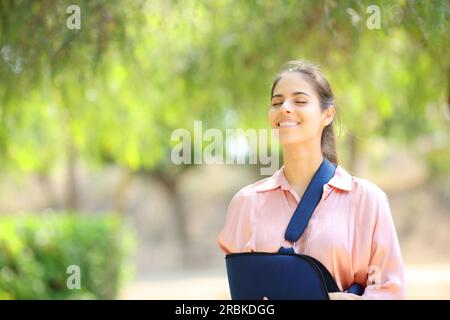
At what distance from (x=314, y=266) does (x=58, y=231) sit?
7961mm

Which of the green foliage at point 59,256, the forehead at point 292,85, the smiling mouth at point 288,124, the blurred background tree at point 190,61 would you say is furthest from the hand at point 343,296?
the green foliage at point 59,256

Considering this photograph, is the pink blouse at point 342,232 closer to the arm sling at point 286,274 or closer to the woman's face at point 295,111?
the arm sling at point 286,274

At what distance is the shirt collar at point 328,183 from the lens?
7.27 feet

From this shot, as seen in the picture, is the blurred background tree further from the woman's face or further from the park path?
the park path

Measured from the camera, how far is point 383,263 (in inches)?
82.5

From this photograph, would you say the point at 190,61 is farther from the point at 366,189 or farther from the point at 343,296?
the point at 343,296

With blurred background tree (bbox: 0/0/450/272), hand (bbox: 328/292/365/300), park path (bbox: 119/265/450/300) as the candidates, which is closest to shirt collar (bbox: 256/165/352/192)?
hand (bbox: 328/292/365/300)

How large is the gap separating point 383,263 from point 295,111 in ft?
1.78

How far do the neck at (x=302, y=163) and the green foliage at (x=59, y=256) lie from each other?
5504 mm

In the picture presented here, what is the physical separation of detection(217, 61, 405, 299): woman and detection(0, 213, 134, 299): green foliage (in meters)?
5.47

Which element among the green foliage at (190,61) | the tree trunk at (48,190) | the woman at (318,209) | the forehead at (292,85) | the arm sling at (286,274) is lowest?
the tree trunk at (48,190)

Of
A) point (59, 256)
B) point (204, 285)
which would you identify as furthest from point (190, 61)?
point (204, 285)

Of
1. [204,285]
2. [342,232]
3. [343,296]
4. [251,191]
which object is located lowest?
[204,285]

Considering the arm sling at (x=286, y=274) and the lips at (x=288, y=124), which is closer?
the arm sling at (x=286, y=274)
